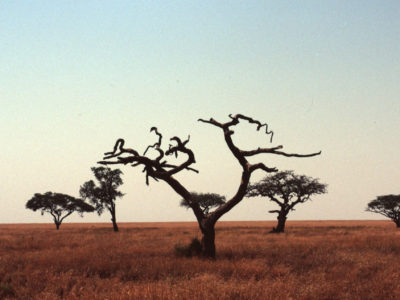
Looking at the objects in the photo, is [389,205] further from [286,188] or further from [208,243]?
[208,243]

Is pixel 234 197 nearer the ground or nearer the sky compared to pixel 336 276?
nearer the sky

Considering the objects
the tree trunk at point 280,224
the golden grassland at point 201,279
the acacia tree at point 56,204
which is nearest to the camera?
the golden grassland at point 201,279

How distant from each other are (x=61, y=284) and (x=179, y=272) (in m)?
3.12

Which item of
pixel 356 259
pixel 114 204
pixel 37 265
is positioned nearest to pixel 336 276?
pixel 356 259

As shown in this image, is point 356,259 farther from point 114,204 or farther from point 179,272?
point 114,204

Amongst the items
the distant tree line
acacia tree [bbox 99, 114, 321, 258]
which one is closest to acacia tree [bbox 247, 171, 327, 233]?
the distant tree line

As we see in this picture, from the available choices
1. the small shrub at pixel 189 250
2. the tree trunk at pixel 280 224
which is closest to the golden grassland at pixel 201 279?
the small shrub at pixel 189 250

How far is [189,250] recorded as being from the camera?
13.8 metres

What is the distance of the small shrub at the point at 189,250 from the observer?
13.7m

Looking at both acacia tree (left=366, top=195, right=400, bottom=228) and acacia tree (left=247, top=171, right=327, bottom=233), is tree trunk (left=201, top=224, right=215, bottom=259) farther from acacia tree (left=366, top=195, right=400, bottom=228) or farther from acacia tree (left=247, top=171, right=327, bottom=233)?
acacia tree (left=366, top=195, right=400, bottom=228)

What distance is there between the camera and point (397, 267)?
1051 cm

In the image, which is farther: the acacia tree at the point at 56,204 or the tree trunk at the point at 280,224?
the acacia tree at the point at 56,204

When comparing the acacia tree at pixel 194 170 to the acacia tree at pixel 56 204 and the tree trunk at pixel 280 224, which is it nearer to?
the tree trunk at pixel 280 224

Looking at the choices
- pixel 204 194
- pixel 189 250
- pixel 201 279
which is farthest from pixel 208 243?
pixel 204 194
